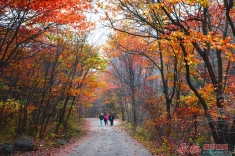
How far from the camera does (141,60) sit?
17719 mm

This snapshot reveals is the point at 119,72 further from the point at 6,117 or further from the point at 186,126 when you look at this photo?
the point at 186,126

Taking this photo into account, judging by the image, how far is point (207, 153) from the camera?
225 inches

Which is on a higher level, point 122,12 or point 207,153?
point 122,12

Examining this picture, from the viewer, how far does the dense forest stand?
7.49 metres

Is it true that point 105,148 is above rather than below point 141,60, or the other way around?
below

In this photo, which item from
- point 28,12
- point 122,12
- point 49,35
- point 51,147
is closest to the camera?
point 28,12

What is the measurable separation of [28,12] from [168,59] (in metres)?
8.81

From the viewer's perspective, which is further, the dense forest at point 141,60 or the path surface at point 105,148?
the path surface at point 105,148

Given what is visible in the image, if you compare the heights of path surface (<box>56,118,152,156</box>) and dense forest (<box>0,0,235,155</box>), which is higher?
dense forest (<box>0,0,235,155</box>)

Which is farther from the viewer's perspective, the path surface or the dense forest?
the path surface

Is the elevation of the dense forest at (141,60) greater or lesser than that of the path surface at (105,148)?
greater

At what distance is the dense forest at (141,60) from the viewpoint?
24.6 feet

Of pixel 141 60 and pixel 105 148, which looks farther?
pixel 141 60

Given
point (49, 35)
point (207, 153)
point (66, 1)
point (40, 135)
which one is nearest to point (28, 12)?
point (66, 1)
